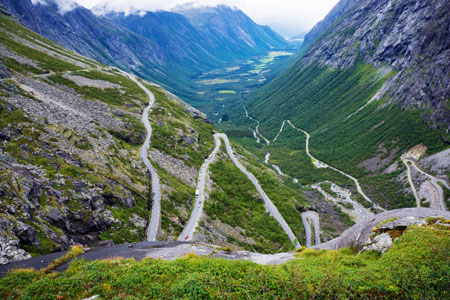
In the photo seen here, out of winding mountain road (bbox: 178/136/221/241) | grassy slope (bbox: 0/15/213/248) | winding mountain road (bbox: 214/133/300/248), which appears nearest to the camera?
grassy slope (bbox: 0/15/213/248)

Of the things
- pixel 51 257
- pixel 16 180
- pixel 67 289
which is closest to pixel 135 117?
pixel 16 180

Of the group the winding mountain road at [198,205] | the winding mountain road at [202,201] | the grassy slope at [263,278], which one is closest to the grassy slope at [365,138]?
the winding mountain road at [202,201]

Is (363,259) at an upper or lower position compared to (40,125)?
lower

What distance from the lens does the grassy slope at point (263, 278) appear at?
12438mm

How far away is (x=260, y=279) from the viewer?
1455 cm

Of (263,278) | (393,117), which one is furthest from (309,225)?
(393,117)

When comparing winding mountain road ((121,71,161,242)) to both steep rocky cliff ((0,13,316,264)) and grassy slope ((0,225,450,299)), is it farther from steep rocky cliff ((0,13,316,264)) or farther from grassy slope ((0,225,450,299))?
grassy slope ((0,225,450,299))

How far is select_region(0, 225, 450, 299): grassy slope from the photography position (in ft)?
40.8

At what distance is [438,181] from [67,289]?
126 m

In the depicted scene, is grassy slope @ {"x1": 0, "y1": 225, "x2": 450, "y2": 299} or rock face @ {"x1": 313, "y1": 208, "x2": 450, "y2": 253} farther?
rock face @ {"x1": 313, "y1": 208, "x2": 450, "y2": 253}

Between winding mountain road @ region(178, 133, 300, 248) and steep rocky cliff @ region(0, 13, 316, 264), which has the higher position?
steep rocky cliff @ region(0, 13, 316, 264)

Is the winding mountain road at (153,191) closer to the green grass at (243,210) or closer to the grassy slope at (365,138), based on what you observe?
A: the green grass at (243,210)

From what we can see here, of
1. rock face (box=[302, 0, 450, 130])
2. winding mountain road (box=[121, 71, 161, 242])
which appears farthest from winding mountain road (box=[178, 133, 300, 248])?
rock face (box=[302, 0, 450, 130])

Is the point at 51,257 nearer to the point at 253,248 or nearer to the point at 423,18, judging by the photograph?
the point at 253,248
